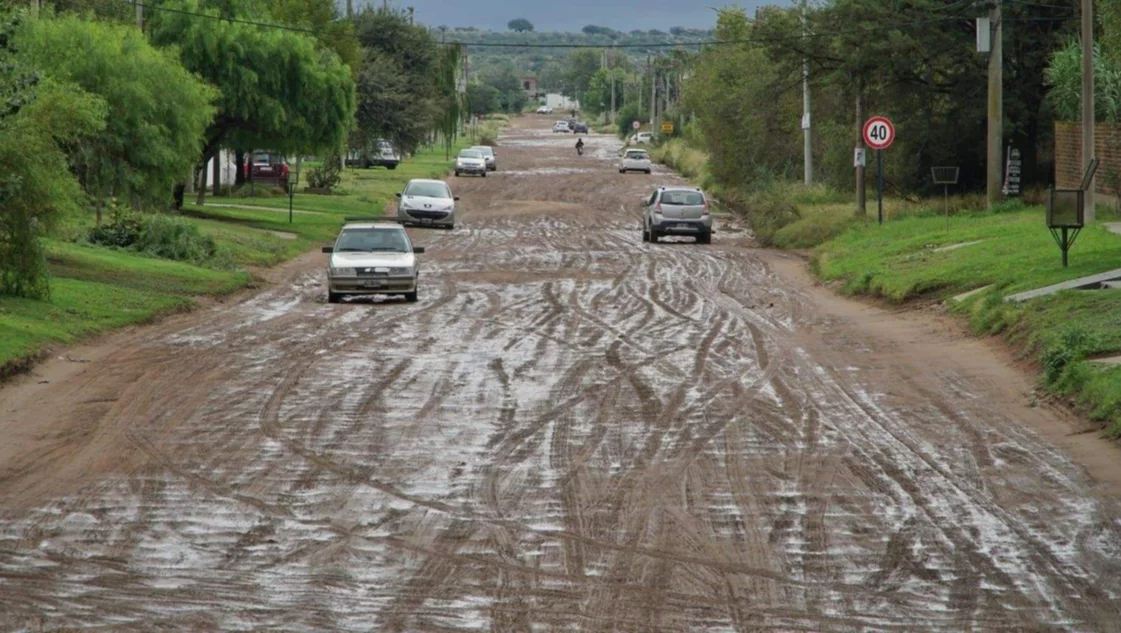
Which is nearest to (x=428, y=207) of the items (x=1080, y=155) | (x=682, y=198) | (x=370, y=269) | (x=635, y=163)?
(x=682, y=198)

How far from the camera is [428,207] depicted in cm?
4922

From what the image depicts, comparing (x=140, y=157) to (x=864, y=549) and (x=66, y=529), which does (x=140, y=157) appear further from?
(x=864, y=549)

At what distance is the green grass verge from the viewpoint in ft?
58.5

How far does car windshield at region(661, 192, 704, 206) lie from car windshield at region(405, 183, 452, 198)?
27.0ft

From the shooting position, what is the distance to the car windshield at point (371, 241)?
30156 millimetres

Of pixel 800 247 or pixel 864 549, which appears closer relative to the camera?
pixel 864 549

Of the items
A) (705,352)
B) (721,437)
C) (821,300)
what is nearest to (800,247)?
(821,300)

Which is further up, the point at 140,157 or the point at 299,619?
the point at 140,157

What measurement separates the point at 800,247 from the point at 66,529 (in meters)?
32.7

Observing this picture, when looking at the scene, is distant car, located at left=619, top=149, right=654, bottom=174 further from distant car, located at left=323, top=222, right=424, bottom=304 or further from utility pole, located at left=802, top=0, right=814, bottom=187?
distant car, located at left=323, top=222, right=424, bottom=304

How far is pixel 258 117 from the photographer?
158 ft

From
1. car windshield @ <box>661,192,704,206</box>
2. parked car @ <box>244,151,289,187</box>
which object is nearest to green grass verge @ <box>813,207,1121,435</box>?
car windshield @ <box>661,192,704,206</box>

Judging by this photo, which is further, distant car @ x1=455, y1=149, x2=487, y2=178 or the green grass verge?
distant car @ x1=455, y1=149, x2=487, y2=178

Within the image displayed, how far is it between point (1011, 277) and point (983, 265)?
2.84 meters
